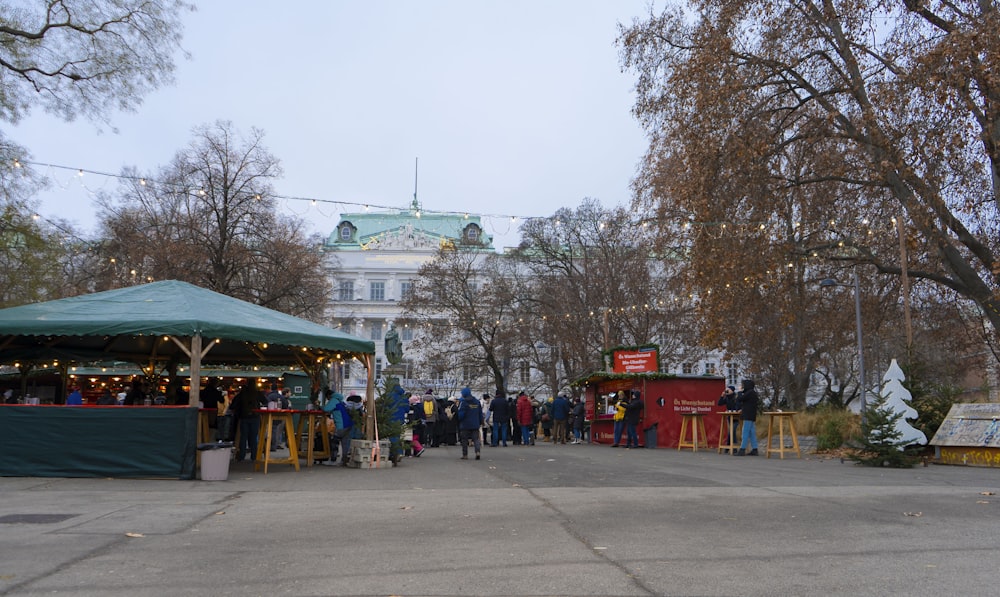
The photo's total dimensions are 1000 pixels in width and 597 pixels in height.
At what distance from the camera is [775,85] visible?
2266 cm

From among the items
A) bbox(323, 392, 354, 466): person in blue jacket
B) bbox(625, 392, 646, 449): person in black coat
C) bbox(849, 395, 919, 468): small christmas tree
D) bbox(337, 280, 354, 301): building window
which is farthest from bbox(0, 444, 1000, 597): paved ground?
bbox(337, 280, 354, 301): building window

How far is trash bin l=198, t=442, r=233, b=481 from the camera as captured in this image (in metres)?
13.5

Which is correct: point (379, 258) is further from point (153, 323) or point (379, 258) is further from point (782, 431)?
point (153, 323)

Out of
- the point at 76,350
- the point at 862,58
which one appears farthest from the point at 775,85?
the point at 76,350

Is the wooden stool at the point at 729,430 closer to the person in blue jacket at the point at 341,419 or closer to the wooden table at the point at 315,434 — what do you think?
the person in blue jacket at the point at 341,419

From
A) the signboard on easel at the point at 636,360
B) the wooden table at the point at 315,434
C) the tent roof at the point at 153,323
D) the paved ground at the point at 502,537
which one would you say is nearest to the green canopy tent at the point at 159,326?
the tent roof at the point at 153,323

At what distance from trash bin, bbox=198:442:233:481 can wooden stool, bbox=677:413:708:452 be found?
1331 centimetres

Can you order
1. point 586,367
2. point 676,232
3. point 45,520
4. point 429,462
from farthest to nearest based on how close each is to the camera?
point 586,367, point 676,232, point 429,462, point 45,520

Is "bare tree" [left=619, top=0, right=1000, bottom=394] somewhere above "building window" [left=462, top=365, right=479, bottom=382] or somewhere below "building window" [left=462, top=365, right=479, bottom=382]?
above

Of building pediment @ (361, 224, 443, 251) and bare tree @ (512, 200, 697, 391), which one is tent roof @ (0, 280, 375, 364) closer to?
bare tree @ (512, 200, 697, 391)

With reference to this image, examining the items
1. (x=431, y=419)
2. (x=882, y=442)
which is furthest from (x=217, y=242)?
(x=882, y=442)

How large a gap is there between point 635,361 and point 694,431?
4.66 m

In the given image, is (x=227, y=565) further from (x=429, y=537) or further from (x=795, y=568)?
(x=795, y=568)

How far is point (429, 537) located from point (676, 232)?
2885cm
